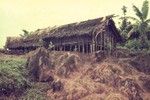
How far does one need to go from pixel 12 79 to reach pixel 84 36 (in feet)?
32.0

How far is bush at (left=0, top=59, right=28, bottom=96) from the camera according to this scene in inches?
1154

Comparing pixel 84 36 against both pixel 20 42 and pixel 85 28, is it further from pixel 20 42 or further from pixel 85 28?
pixel 20 42

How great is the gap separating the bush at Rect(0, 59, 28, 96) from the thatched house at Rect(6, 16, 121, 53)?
7128 millimetres

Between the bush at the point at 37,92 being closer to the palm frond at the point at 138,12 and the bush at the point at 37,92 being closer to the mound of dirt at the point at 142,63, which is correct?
the mound of dirt at the point at 142,63

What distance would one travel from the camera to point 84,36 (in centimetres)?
3597

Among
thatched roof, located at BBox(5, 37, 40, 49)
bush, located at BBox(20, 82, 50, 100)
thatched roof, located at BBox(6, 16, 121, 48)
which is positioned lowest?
bush, located at BBox(20, 82, 50, 100)

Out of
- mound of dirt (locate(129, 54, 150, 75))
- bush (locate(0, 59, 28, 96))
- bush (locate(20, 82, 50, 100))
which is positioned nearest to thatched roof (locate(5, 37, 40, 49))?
bush (locate(0, 59, 28, 96))

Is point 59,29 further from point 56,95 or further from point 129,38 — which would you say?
point 56,95

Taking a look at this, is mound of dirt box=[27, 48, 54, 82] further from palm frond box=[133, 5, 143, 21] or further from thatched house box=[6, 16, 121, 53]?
palm frond box=[133, 5, 143, 21]

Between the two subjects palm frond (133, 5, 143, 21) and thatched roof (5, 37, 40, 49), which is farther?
thatched roof (5, 37, 40, 49)

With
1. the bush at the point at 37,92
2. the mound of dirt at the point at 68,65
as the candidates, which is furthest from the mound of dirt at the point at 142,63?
the bush at the point at 37,92

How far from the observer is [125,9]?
50125mm

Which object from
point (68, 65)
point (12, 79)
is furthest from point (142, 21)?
point (12, 79)

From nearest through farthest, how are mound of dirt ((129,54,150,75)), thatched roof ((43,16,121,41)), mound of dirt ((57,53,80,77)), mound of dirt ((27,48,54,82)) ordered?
mound of dirt ((57,53,80,77)), mound of dirt ((27,48,54,82)), mound of dirt ((129,54,150,75)), thatched roof ((43,16,121,41))
